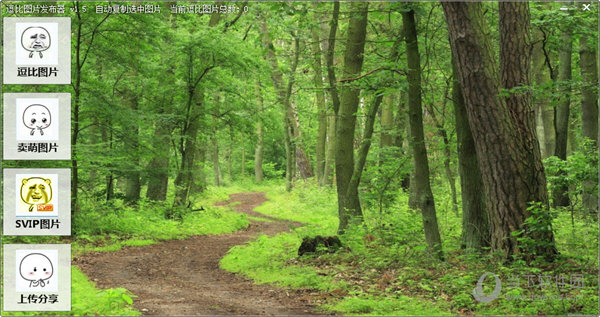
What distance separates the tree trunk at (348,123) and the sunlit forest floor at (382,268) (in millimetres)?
671

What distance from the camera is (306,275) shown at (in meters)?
8.65

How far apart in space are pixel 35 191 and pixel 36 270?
6.09ft

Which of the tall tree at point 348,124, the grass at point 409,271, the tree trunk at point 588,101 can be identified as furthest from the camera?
the tree trunk at point 588,101

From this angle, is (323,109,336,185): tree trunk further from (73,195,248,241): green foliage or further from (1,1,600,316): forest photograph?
(73,195,248,241): green foliage

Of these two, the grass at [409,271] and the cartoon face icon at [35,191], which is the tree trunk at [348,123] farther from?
the cartoon face icon at [35,191]

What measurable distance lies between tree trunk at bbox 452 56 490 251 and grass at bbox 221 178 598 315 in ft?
1.70

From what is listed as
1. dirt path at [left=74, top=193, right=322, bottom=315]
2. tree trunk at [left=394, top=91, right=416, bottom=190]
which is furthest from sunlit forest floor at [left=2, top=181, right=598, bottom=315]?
tree trunk at [left=394, top=91, right=416, bottom=190]

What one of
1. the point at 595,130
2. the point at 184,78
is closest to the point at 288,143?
the point at 184,78

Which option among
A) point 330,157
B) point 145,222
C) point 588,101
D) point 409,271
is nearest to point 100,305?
point 409,271

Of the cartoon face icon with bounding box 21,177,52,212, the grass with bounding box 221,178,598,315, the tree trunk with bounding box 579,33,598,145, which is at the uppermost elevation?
the tree trunk with bounding box 579,33,598,145

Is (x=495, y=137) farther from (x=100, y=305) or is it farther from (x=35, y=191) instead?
(x=35, y=191)

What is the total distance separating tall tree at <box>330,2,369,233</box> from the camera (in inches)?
476

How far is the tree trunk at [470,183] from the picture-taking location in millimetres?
8984

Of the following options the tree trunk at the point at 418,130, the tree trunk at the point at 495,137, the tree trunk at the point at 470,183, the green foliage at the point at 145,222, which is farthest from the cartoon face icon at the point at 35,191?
the tree trunk at the point at 470,183
